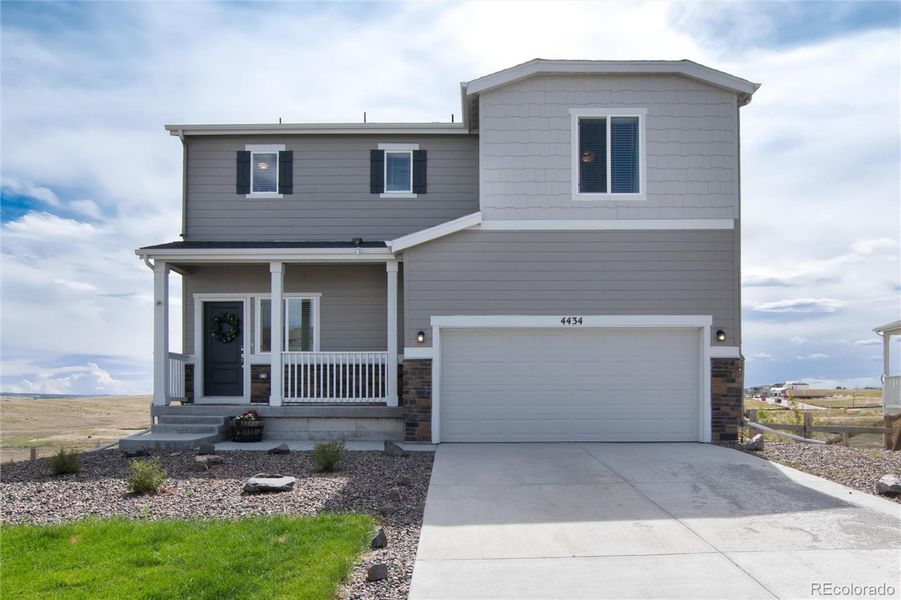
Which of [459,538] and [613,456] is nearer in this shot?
[459,538]

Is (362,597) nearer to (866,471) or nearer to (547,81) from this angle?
(866,471)

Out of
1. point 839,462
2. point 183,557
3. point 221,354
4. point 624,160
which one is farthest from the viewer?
point 221,354

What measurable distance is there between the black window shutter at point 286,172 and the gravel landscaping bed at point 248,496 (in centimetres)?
619

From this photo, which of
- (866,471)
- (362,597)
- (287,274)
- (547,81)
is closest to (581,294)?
(547,81)

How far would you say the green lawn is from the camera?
209 inches

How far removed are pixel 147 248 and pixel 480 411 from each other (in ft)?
22.0

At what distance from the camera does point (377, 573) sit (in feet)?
18.1

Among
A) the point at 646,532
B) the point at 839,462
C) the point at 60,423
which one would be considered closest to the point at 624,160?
the point at 839,462

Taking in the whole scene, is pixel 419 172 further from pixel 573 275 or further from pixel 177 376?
pixel 177 376

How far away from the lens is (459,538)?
657 cm

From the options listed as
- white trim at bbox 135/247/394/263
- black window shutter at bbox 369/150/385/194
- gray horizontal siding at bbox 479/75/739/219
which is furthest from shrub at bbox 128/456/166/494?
black window shutter at bbox 369/150/385/194

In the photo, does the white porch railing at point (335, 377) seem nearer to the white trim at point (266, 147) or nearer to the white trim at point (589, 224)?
the white trim at point (589, 224)

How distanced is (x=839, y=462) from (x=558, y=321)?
4693mm

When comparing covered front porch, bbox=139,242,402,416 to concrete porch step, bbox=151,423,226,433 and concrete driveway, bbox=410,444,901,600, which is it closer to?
concrete porch step, bbox=151,423,226,433
